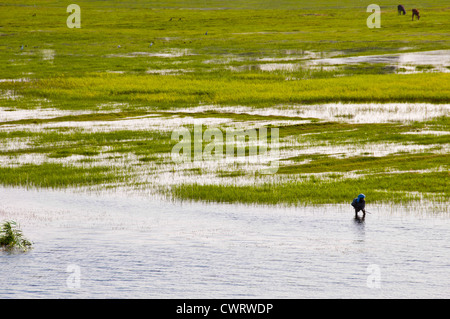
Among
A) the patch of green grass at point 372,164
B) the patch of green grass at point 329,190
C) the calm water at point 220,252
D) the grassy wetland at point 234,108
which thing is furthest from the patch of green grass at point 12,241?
the patch of green grass at point 372,164

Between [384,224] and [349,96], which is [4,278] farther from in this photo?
[349,96]

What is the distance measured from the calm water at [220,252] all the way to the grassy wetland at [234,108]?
7.08 feet

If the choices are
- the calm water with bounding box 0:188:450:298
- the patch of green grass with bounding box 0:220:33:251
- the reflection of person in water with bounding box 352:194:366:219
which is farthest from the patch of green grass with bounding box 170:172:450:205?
the patch of green grass with bounding box 0:220:33:251

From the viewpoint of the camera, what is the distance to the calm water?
19203mm

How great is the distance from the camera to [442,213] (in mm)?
24453

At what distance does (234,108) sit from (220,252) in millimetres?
25016

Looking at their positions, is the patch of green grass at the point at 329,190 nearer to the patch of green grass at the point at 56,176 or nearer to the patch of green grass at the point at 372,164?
the patch of green grass at the point at 372,164

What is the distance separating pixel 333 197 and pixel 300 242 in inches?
180

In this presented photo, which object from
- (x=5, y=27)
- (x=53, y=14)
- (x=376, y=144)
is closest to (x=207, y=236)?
(x=376, y=144)

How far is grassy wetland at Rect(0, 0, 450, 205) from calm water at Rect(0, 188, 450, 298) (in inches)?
85.0

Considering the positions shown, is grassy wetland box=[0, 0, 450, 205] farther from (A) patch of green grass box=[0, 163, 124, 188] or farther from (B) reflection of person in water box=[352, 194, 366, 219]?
(B) reflection of person in water box=[352, 194, 366, 219]

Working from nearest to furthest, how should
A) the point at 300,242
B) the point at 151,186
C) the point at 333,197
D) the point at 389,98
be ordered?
1. the point at 300,242
2. the point at 333,197
3. the point at 151,186
4. the point at 389,98

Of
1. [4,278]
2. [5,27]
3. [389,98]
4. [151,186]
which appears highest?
[5,27]

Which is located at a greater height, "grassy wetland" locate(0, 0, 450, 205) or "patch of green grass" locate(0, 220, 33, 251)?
"grassy wetland" locate(0, 0, 450, 205)
